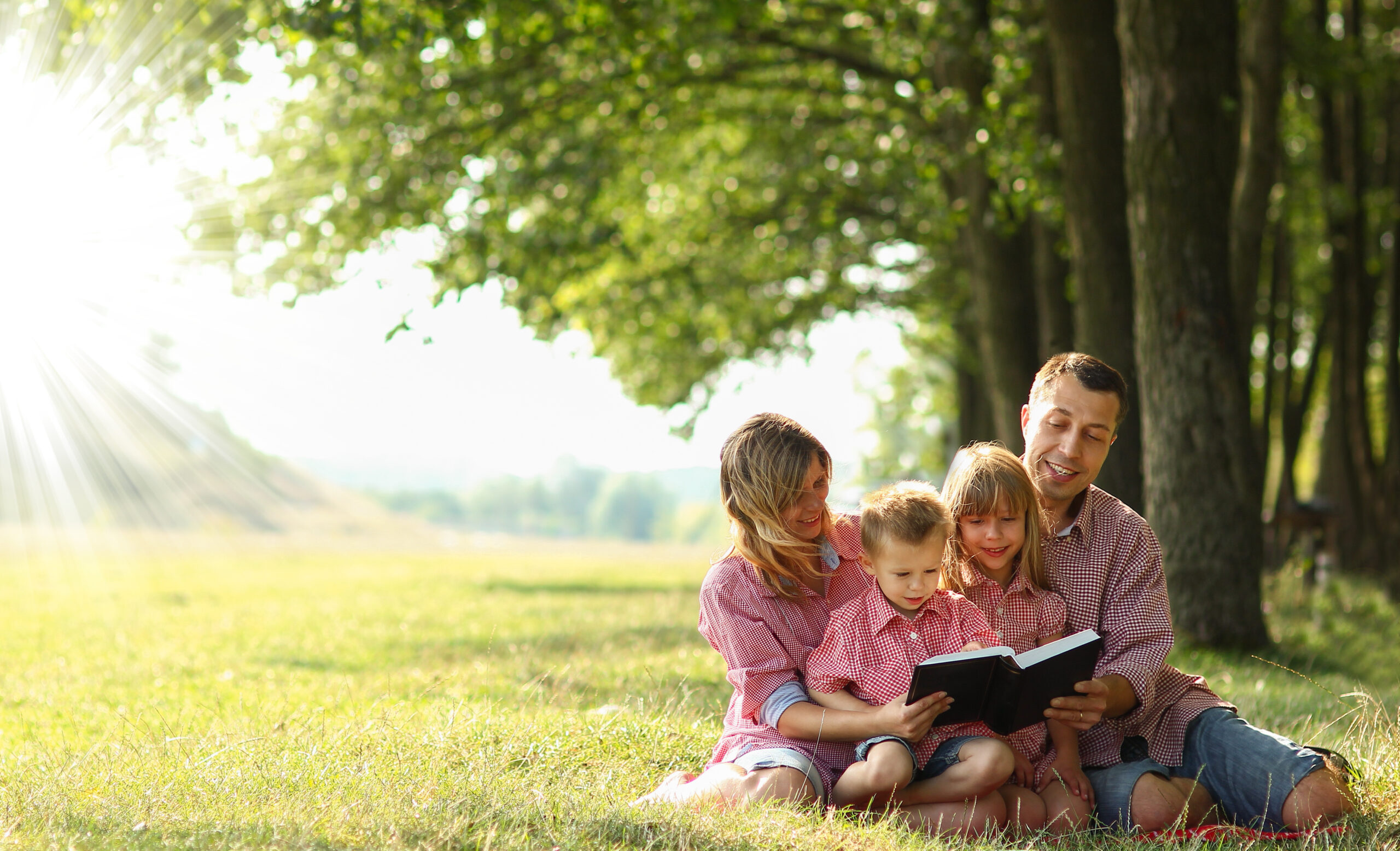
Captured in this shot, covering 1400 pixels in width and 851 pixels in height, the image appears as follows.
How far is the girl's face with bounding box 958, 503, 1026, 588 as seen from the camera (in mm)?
3932

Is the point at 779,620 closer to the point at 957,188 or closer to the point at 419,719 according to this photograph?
the point at 419,719

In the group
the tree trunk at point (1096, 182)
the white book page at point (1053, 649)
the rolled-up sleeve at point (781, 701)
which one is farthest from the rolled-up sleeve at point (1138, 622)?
the tree trunk at point (1096, 182)

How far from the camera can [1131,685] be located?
4.03 metres

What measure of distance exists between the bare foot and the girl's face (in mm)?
1308

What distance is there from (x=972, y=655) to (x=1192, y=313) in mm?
5159

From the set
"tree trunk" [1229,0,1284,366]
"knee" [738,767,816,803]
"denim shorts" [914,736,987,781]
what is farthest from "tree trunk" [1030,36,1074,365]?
"knee" [738,767,816,803]

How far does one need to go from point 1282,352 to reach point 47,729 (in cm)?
1750

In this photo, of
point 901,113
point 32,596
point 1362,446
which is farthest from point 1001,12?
point 32,596

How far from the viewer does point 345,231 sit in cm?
1178

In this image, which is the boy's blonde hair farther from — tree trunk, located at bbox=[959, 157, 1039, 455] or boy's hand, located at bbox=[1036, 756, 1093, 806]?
tree trunk, located at bbox=[959, 157, 1039, 455]

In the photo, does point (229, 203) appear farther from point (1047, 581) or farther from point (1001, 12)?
point (1047, 581)

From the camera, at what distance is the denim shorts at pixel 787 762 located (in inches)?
156

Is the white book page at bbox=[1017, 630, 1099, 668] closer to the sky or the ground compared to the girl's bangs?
closer to the ground

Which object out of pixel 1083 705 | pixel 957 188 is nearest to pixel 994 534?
pixel 1083 705
